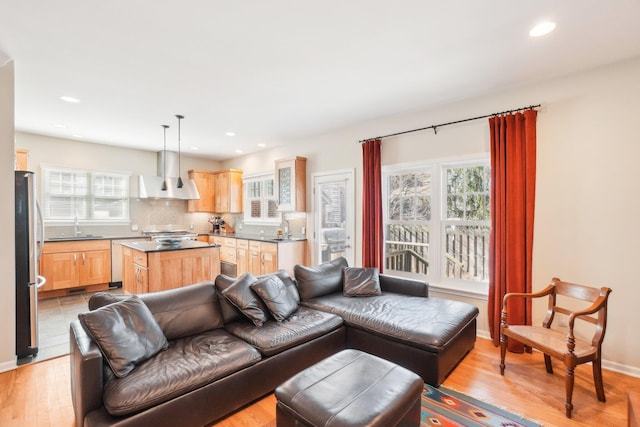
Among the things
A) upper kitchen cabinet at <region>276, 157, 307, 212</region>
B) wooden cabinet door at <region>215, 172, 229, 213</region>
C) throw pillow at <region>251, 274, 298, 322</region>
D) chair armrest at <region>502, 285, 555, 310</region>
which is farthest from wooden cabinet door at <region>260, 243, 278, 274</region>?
chair armrest at <region>502, 285, 555, 310</region>

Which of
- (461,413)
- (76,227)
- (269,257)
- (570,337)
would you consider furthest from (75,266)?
(570,337)

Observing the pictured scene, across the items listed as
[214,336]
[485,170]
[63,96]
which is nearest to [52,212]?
[63,96]

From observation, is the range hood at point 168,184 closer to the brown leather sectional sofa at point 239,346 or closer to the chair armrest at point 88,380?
the brown leather sectional sofa at point 239,346

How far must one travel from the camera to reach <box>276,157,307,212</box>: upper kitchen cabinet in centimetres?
534

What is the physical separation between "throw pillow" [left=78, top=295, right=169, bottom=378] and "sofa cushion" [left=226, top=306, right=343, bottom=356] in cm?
61

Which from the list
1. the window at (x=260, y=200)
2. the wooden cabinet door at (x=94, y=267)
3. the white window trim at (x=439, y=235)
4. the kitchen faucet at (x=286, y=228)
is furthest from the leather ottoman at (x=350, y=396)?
the wooden cabinet door at (x=94, y=267)

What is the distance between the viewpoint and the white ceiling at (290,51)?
2039 millimetres

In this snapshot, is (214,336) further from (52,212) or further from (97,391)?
(52,212)

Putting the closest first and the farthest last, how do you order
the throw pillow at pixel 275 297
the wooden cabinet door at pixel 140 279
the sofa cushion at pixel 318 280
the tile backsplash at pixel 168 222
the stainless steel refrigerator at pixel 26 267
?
the throw pillow at pixel 275 297, the stainless steel refrigerator at pixel 26 267, the sofa cushion at pixel 318 280, the wooden cabinet door at pixel 140 279, the tile backsplash at pixel 168 222

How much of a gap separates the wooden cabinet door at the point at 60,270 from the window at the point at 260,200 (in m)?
3.18

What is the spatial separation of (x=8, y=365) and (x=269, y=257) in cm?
329

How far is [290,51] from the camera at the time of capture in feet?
8.43

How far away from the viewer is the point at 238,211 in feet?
22.9

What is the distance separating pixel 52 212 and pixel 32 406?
4.55 m
